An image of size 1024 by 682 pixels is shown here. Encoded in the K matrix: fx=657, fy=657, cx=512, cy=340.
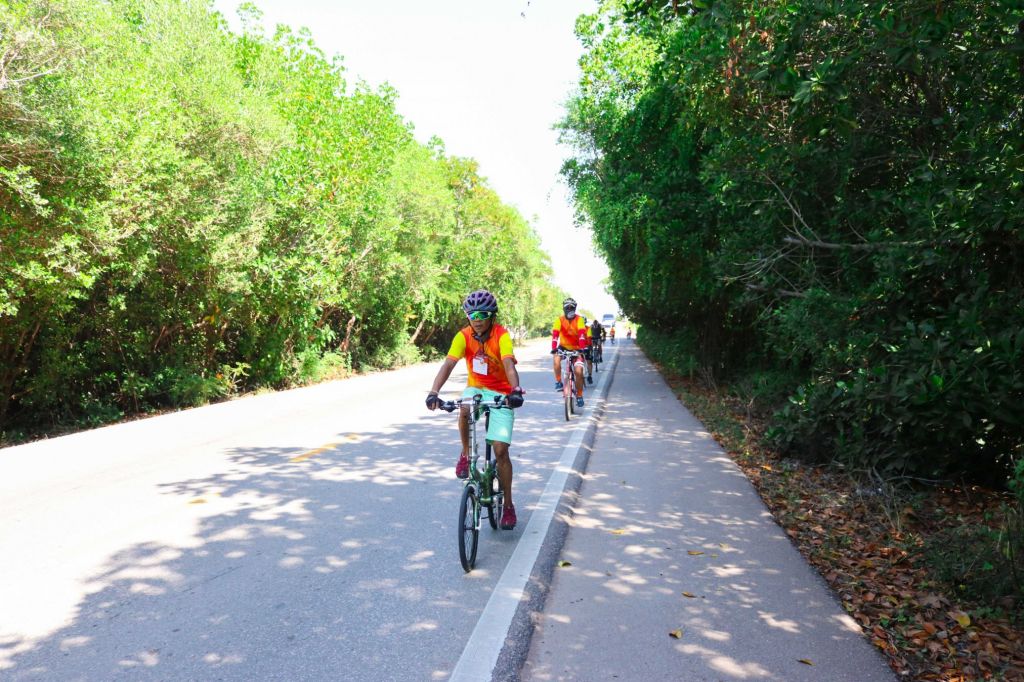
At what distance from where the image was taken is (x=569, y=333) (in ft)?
45.8

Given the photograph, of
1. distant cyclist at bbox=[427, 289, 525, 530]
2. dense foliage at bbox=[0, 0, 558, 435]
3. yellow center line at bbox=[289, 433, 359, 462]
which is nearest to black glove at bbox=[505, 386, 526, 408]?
distant cyclist at bbox=[427, 289, 525, 530]

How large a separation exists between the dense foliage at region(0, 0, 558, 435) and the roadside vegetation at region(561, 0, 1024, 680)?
978 cm

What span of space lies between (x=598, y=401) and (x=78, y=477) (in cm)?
1020

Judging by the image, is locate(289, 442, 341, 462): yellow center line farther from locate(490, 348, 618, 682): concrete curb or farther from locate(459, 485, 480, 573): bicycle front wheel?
locate(459, 485, 480, 573): bicycle front wheel

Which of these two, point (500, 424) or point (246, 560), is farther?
point (500, 424)

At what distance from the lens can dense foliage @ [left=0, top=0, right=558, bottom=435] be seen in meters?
11.1

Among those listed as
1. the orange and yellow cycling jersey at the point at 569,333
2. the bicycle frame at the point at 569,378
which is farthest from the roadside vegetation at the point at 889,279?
the orange and yellow cycling jersey at the point at 569,333

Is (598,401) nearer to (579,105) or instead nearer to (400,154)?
(579,105)

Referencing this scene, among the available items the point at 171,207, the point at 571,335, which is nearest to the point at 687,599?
the point at 571,335

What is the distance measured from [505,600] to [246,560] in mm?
2076

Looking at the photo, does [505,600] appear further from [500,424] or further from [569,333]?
[569,333]

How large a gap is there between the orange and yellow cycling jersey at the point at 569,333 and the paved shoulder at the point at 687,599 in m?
6.35

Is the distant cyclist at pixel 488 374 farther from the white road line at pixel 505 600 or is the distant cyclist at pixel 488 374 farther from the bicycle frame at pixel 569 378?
the bicycle frame at pixel 569 378

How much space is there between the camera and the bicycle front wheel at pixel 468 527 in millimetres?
4723
